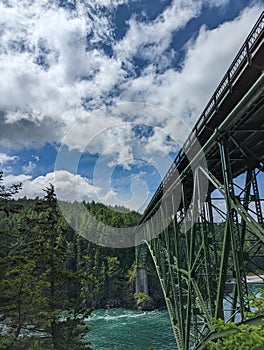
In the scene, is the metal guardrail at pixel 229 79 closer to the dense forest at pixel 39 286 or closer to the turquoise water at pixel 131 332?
the dense forest at pixel 39 286

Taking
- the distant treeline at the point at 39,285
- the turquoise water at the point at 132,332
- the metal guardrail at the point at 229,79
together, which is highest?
the metal guardrail at the point at 229,79

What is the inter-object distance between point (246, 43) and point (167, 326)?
43.3 meters

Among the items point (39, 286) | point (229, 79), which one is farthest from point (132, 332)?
point (229, 79)

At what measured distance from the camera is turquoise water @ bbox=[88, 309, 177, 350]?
3378cm

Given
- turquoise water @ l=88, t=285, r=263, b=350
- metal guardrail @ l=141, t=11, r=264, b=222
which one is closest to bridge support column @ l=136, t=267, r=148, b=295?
turquoise water @ l=88, t=285, r=263, b=350

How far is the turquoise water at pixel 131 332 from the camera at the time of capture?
33781mm

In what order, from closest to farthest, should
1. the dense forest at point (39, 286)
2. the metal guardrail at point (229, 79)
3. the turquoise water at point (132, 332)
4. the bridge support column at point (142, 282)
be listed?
1. the metal guardrail at point (229, 79)
2. the dense forest at point (39, 286)
3. the turquoise water at point (132, 332)
4. the bridge support column at point (142, 282)

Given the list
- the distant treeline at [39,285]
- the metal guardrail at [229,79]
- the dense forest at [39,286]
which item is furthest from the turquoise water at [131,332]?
→ the metal guardrail at [229,79]

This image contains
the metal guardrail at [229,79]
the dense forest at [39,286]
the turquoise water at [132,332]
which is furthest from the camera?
the turquoise water at [132,332]

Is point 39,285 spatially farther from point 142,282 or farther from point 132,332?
point 142,282

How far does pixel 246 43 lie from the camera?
755cm

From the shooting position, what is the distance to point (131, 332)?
41.2 meters

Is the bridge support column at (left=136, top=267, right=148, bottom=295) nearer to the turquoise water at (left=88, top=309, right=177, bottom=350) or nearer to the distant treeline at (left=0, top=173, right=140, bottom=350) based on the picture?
the turquoise water at (left=88, top=309, right=177, bottom=350)

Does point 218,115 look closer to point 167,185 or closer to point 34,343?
point 167,185
